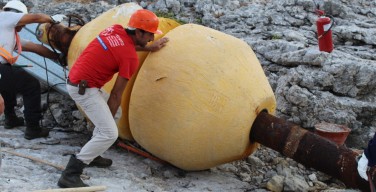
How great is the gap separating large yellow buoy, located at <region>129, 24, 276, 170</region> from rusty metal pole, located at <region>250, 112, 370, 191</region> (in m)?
0.15

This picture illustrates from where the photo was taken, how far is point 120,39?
171 inches

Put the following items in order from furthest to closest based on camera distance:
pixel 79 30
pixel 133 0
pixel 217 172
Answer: pixel 133 0 → pixel 79 30 → pixel 217 172

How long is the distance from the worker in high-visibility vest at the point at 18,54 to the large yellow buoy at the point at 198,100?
1.45 metres

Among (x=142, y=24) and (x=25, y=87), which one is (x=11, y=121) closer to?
(x=25, y=87)

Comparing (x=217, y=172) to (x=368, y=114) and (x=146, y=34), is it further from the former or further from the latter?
(x=368, y=114)

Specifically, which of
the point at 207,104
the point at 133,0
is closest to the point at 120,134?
the point at 207,104

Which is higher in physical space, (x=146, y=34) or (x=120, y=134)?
(x=146, y=34)

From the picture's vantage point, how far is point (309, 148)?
451cm

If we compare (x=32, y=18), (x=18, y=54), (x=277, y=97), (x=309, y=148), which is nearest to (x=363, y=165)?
(x=309, y=148)

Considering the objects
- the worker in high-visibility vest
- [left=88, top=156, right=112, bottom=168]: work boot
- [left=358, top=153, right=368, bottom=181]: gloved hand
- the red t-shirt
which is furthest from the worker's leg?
[left=358, top=153, right=368, bottom=181]: gloved hand

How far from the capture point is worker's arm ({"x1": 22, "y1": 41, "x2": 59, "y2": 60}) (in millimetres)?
5562

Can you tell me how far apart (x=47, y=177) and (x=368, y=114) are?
4040mm

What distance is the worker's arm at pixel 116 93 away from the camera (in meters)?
4.31

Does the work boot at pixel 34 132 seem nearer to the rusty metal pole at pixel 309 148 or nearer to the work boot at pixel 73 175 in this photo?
the work boot at pixel 73 175
